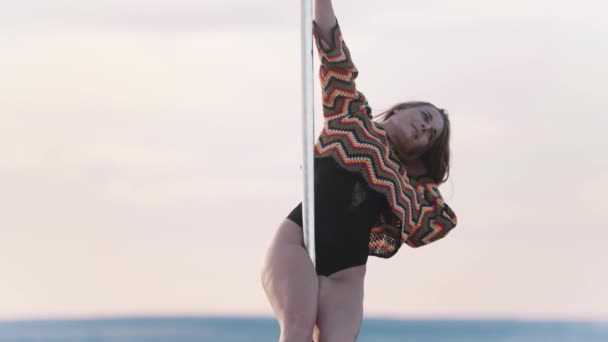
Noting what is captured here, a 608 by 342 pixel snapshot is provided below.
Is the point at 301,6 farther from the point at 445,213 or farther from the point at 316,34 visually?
the point at 445,213

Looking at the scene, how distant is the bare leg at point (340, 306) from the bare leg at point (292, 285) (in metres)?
0.04

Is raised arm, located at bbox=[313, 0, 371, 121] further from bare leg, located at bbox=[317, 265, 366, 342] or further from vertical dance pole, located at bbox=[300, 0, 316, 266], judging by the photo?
bare leg, located at bbox=[317, 265, 366, 342]

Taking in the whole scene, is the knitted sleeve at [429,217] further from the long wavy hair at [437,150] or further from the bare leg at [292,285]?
the bare leg at [292,285]

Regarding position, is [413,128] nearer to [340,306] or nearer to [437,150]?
[437,150]

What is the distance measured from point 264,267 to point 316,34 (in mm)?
696

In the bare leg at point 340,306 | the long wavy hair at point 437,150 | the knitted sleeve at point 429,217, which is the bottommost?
the bare leg at point 340,306

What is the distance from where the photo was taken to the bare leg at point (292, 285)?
389cm

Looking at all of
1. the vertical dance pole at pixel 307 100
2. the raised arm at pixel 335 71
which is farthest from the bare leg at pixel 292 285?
the raised arm at pixel 335 71

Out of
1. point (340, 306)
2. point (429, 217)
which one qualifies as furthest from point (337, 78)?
point (340, 306)

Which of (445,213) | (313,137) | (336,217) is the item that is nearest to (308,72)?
(313,137)

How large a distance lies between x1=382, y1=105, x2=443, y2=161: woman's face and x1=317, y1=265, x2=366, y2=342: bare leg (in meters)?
0.42

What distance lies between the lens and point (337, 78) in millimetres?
4027

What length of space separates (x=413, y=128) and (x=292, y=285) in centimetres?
63

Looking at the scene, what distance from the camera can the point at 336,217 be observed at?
4.02 m
